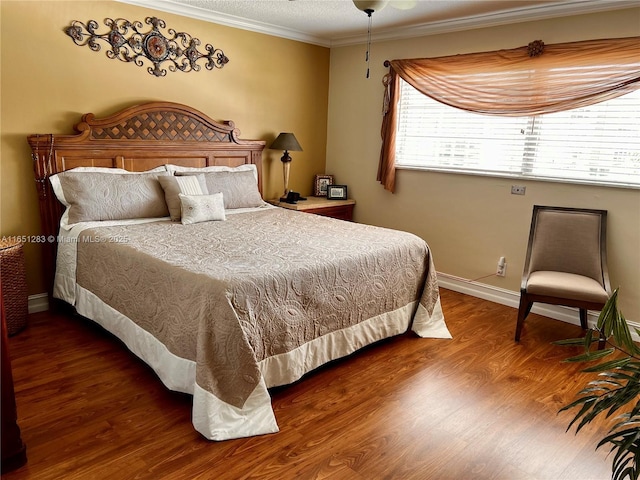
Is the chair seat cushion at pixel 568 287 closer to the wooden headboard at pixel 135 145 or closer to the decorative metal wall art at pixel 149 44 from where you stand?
the wooden headboard at pixel 135 145

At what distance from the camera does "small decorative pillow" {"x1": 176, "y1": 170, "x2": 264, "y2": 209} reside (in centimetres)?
395

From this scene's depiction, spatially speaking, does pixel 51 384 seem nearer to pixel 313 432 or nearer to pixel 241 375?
pixel 241 375

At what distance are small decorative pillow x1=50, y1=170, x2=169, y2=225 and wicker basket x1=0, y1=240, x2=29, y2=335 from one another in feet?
1.32

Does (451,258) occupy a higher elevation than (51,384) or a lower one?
higher

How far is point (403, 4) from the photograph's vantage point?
11.7 feet

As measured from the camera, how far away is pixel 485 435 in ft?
7.29

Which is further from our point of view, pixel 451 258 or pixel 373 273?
pixel 451 258

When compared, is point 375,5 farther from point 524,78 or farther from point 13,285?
point 13,285

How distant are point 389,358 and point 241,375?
116 cm

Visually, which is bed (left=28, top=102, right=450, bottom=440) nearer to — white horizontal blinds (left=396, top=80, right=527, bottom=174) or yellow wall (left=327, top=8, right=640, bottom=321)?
yellow wall (left=327, top=8, right=640, bottom=321)

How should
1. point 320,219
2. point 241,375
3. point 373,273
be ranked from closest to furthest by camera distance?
point 241,375
point 373,273
point 320,219

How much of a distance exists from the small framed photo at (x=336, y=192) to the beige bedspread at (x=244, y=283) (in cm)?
149

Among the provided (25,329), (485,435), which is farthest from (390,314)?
(25,329)

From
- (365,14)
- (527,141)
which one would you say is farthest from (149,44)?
(527,141)
